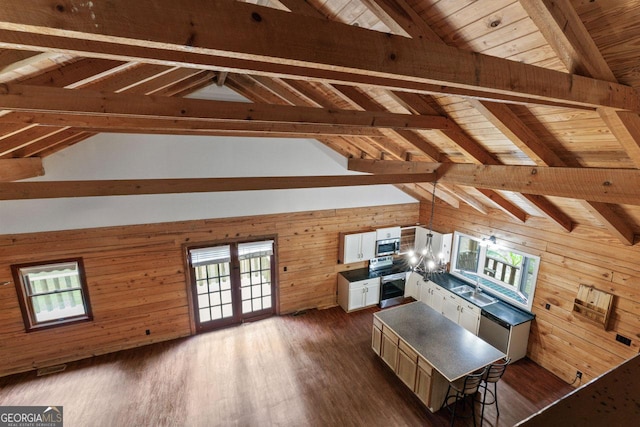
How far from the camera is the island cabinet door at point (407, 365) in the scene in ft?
13.9

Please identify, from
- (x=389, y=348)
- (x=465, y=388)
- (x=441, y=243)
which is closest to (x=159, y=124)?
(x=389, y=348)

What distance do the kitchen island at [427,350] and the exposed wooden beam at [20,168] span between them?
563 centimetres

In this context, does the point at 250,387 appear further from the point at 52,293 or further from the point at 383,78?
the point at 383,78

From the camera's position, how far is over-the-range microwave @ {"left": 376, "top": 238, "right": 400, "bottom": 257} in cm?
677

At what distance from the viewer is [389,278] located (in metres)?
6.86

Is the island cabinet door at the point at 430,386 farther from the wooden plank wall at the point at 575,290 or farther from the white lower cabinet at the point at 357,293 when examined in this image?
the white lower cabinet at the point at 357,293

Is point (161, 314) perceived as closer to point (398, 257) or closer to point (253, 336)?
point (253, 336)

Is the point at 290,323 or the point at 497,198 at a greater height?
the point at 497,198

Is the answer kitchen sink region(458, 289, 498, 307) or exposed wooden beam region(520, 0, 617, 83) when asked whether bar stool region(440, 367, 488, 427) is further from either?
exposed wooden beam region(520, 0, 617, 83)

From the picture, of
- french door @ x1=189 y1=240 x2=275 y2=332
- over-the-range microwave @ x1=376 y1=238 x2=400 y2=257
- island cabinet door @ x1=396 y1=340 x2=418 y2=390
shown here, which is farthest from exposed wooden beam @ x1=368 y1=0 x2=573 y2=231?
french door @ x1=189 y1=240 x2=275 y2=332

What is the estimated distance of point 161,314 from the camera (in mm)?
5566

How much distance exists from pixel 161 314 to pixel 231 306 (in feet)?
4.24

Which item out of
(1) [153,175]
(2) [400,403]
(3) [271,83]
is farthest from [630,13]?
(1) [153,175]

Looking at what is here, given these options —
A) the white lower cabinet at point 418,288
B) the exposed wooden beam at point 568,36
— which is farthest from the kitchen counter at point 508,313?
the exposed wooden beam at point 568,36
